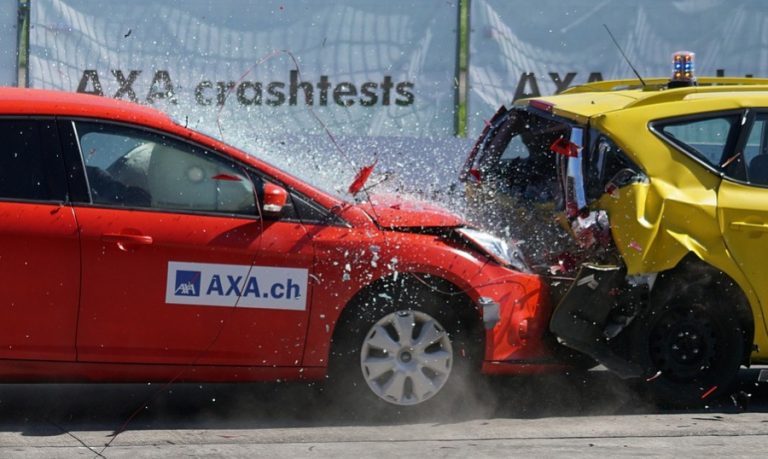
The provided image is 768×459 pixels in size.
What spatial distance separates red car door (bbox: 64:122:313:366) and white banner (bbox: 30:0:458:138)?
4.48m

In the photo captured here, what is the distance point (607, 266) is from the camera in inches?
275

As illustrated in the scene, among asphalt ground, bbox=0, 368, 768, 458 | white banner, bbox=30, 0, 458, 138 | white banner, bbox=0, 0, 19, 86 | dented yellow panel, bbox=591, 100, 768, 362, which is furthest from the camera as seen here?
white banner, bbox=0, 0, 19, 86

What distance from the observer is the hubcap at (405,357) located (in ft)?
21.8

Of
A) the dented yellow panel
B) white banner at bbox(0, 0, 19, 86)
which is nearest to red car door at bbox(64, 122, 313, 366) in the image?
the dented yellow panel

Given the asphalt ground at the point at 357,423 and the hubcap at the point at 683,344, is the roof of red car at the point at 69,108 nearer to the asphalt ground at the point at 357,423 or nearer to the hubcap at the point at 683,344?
the asphalt ground at the point at 357,423

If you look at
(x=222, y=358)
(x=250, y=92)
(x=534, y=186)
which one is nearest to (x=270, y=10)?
(x=250, y=92)

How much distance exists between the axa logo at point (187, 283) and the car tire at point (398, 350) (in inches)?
29.8

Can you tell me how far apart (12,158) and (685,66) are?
13.1ft

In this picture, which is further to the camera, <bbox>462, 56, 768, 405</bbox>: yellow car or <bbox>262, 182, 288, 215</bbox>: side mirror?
<bbox>462, 56, 768, 405</bbox>: yellow car

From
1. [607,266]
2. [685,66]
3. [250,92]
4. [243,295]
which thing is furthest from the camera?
[250,92]

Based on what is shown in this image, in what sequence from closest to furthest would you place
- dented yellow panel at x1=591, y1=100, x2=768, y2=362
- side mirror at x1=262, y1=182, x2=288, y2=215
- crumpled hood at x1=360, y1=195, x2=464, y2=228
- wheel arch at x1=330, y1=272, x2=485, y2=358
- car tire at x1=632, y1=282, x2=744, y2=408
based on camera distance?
side mirror at x1=262, y1=182, x2=288, y2=215 < wheel arch at x1=330, y1=272, x2=485, y2=358 < crumpled hood at x1=360, y1=195, x2=464, y2=228 < dented yellow panel at x1=591, y1=100, x2=768, y2=362 < car tire at x1=632, y1=282, x2=744, y2=408

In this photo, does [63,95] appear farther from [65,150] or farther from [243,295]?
[243,295]

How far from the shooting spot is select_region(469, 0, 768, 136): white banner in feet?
37.7

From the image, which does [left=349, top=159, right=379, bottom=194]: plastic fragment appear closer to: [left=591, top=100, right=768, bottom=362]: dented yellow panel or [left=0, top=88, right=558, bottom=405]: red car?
[left=0, top=88, right=558, bottom=405]: red car
